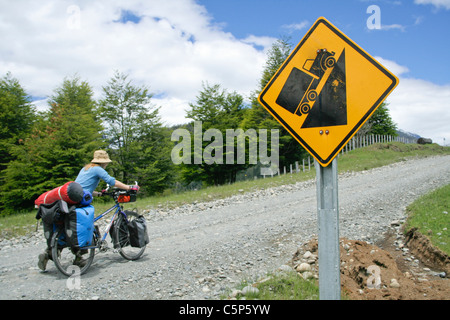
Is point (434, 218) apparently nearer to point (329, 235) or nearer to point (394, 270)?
point (394, 270)

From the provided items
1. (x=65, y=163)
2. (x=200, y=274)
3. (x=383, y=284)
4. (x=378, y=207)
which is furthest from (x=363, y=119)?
(x=65, y=163)

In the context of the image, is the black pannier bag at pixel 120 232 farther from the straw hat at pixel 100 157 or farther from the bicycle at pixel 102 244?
the straw hat at pixel 100 157

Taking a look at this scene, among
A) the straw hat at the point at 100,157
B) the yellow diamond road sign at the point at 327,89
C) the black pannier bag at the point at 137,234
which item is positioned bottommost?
the black pannier bag at the point at 137,234

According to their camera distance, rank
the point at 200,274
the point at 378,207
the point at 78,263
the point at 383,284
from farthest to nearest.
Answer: the point at 378,207 → the point at 78,263 → the point at 200,274 → the point at 383,284

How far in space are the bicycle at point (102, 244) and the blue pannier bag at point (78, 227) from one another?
7.3 inches

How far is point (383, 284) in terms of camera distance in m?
3.65

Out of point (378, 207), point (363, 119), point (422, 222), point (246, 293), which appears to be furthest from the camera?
point (378, 207)

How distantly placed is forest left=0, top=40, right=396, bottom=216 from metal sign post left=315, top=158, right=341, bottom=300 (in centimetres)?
1890

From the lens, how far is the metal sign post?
1.86 meters

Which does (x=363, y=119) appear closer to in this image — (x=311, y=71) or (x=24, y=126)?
(x=311, y=71)

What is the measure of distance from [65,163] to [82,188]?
599 inches

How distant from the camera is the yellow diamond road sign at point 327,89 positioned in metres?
1.93

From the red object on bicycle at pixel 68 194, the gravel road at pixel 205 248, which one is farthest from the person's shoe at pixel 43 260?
the red object on bicycle at pixel 68 194

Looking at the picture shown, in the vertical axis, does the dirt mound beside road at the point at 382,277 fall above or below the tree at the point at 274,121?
below
